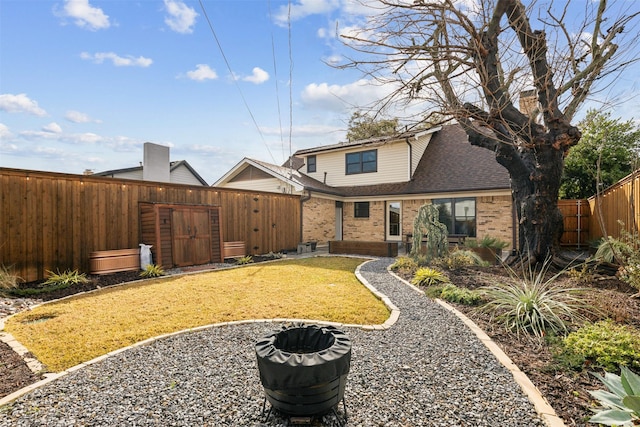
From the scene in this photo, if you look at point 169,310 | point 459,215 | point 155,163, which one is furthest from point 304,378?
point 459,215

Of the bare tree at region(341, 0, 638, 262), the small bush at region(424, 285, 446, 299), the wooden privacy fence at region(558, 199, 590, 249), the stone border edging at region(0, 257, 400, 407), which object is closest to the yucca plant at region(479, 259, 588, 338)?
the small bush at region(424, 285, 446, 299)

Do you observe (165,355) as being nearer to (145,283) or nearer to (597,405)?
(597,405)

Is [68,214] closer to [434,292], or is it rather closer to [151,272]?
[151,272]

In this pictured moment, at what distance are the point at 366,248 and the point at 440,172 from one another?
19.0 feet

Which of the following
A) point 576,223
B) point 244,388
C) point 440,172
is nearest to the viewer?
point 244,388

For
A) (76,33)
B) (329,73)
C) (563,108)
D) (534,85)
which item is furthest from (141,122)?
(563,108)

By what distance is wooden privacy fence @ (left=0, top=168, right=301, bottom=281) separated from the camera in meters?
6.50

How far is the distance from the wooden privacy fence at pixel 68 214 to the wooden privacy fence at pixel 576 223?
1404 cm

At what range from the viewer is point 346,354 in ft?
6.88

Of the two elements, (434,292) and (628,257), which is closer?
(434,292)

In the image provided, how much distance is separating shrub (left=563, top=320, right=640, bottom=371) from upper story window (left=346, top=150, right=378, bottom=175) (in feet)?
44.3

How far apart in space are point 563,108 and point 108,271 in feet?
37.9

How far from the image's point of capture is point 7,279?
19.4 ft

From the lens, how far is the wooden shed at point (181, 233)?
858cm
